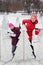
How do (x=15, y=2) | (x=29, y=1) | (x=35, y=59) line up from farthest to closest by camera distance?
(x=15, y=2)
(x=29, y=1)
(x=35, y=59)

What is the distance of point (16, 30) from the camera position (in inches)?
229

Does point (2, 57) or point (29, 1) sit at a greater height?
point (2, 57)

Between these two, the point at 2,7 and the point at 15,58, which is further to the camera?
the point at 2,7

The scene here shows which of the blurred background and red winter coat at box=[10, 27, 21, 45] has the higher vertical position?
red winter coat at box=[10, 27, 21, 45]

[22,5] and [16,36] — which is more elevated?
[16,36]

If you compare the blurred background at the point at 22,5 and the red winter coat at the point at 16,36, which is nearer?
the red winter coat at the point at 16,36

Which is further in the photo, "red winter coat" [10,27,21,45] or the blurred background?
the blurred background

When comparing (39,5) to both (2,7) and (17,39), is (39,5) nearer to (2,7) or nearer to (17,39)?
(2,7)

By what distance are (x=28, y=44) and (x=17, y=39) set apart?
1.78 feet

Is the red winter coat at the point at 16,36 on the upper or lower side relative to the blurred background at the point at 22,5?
upper

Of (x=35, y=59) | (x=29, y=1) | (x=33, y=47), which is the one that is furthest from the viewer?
(x=29, y=1)

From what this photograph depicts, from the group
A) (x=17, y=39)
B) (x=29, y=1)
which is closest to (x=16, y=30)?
(x=17, y=39)

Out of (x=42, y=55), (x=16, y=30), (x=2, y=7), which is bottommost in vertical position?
(x=2, y=7)

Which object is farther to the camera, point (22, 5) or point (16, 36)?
point (22, 5)
